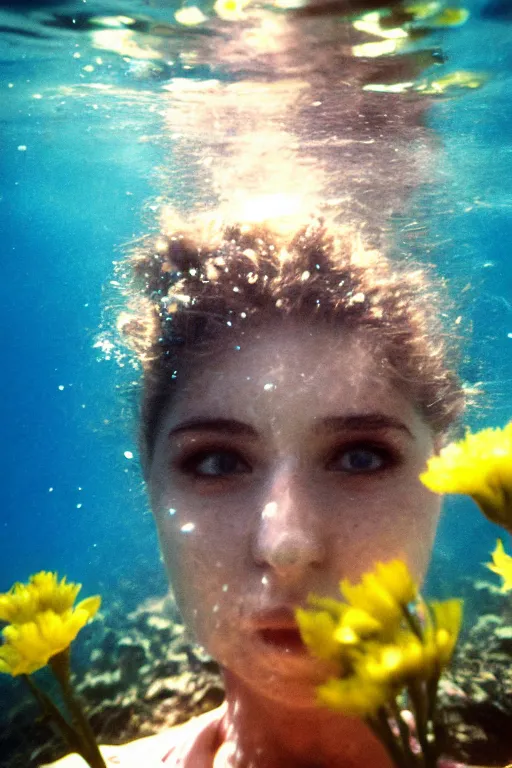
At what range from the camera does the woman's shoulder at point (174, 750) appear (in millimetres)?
2387

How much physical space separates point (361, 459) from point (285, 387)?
1.09ft

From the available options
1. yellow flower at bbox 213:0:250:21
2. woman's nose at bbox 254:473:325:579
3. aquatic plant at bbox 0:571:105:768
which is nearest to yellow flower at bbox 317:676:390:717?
aquatic plant at bbox 0:571:105:768

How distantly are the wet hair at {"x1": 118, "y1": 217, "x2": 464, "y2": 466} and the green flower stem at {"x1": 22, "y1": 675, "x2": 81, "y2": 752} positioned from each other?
118 centimetres

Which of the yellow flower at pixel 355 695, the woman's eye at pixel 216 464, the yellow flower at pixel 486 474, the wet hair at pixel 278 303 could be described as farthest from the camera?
the wet hair at pixel 278 303

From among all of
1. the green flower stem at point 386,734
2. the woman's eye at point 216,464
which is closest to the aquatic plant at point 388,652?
the green flower stem at point 386,734

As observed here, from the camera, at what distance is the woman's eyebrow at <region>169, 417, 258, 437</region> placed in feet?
6.33

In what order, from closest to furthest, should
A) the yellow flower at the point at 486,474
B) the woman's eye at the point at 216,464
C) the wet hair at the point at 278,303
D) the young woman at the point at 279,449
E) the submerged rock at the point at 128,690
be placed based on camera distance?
the yellow flower at the point at 486,474 < the young woman at the point at 279,449 < the woman's eye at the point at 216,464 < the wet hair at the point at 278,303 < the submerged rock at the point at 128,690

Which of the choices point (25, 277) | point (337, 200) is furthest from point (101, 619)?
point (25, 277)

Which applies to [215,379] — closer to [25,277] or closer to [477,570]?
[477,570]

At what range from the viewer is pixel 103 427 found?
4.07 m

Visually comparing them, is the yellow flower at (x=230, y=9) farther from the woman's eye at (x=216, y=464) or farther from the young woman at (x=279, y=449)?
the woman's eye at (x=216, y=464)

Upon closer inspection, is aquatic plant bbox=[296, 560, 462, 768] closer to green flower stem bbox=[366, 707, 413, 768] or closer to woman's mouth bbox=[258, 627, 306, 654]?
green flower stem bbox=[366, 707, 413, 768]

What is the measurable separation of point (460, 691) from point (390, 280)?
9.18 ft

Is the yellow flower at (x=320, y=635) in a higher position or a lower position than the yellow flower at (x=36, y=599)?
lower
